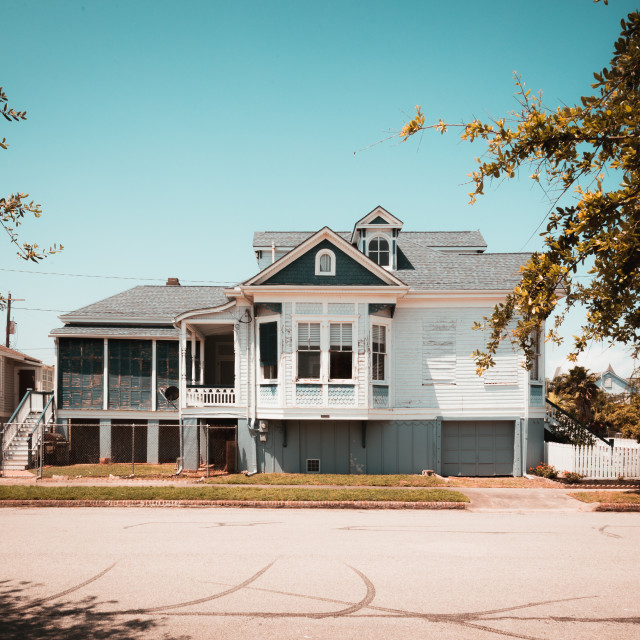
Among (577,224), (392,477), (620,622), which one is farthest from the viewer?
(392,477)

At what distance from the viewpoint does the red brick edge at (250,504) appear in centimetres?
1766

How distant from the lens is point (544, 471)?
23094 mm

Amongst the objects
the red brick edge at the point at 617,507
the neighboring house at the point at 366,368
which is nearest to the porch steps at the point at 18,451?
the neighboring house at the point at 366,368

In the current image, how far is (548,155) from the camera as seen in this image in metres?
5.64

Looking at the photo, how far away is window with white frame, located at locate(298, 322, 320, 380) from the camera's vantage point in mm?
22750

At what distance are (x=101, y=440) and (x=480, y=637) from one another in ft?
75.7

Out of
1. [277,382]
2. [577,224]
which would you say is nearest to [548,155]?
[577,224]

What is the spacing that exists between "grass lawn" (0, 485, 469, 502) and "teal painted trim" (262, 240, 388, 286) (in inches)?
267

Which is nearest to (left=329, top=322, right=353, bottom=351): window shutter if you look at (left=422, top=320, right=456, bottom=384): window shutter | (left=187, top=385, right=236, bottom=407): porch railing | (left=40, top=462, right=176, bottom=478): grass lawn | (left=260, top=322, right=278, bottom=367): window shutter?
(left=260, top=322, right=278, bottom=367): window shutter

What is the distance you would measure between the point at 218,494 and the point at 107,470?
25.1 ft

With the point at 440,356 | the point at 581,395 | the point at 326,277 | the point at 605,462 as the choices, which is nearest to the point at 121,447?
the point at 326,277

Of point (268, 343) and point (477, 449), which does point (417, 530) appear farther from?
point (477, 449)

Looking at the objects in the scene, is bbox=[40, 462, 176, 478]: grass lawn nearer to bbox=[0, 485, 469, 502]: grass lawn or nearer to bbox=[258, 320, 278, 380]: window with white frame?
bbox=[0, 485, 469, 502]: grass lawn

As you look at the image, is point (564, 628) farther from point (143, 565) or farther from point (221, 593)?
point (143, 565)
